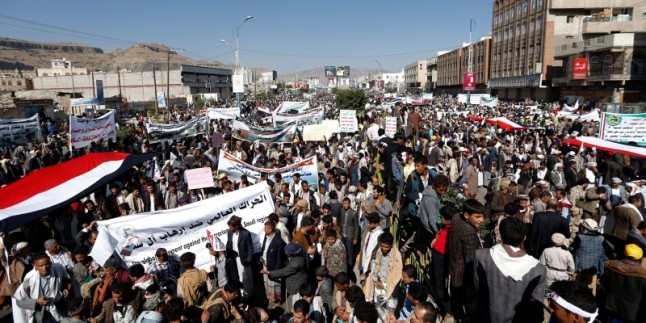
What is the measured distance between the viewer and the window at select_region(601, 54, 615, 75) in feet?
132

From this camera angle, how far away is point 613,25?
44750 mm

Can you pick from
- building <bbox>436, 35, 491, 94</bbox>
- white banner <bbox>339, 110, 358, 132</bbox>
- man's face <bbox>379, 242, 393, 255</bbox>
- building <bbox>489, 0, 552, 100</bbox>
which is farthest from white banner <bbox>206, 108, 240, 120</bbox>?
building <bbox>436, 35, 491, 94</bbox>

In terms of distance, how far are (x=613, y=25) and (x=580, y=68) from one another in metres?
7.27

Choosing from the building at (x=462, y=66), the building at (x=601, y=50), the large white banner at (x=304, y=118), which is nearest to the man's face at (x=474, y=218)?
the large white banner at (x=304, y=118)

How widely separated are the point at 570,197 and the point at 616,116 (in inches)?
207

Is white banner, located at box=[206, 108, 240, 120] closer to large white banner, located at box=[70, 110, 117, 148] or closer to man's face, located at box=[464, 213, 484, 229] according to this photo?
large white banner, located at box=[70, 110, 117, 148]

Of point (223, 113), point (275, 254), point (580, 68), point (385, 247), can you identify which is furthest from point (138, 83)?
point (385, 247)

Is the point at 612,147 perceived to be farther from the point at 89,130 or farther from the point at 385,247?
the point at 89,130

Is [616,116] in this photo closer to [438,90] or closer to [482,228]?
[482,228]

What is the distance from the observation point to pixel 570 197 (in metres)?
8.12

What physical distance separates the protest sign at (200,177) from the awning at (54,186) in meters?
1.36

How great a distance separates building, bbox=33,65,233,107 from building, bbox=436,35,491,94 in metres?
49.0

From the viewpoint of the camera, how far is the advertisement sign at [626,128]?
11.6m

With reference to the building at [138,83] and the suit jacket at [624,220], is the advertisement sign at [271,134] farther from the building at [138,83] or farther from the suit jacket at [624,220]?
the building at [138,83]
